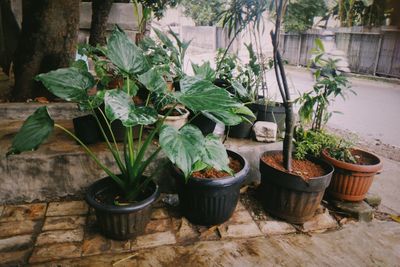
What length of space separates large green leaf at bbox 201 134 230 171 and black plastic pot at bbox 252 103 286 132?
1.25m

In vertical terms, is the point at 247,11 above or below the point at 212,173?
above

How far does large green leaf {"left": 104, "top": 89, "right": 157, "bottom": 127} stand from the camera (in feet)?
4.16

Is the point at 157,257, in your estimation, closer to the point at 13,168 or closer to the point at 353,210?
the point at 13,168

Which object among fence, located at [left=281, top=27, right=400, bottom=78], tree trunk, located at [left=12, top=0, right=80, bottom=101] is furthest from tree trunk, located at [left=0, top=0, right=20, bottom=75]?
fence, located at [left=281, top=27, right=400, bottom=78]

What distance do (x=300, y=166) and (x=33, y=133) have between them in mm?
1648

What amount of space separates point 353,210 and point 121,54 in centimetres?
184

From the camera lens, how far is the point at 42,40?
2809 mm

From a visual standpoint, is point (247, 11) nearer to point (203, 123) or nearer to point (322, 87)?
point (322, 87)

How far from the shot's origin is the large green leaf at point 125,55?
1540mm

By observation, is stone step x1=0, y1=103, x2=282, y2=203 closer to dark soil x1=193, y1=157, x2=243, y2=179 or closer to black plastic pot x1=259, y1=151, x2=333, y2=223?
dark soil x1=193, y1=157, x2=243, y2=179

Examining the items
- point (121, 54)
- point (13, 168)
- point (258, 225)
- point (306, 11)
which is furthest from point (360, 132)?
point (306, 11)

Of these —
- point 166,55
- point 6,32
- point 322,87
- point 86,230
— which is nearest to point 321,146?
point 322,87

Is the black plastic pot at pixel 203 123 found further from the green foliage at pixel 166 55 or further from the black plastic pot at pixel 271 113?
the black plastic pot at pixel 271 113

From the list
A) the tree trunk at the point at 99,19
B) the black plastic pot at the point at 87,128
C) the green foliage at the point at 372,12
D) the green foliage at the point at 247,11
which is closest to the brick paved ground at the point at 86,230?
the black plastic pot at the point at 87,128
